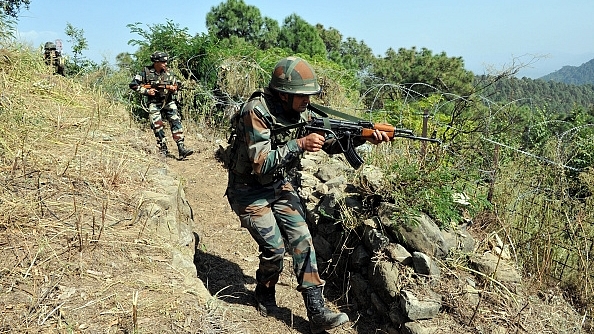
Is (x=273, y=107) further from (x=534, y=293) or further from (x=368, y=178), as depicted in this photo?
(x=534, y=293)

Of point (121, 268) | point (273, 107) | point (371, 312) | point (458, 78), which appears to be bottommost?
point (371, 312)

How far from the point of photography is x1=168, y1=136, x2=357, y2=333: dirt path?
11.6ft

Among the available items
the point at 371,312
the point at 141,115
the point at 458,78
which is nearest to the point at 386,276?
the point at 371,312

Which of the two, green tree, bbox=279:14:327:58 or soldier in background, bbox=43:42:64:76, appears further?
green tree, bbox=279:14:327:58

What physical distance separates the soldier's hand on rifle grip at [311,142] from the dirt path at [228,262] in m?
1.07

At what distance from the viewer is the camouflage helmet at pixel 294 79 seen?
329cm

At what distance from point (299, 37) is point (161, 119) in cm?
1423

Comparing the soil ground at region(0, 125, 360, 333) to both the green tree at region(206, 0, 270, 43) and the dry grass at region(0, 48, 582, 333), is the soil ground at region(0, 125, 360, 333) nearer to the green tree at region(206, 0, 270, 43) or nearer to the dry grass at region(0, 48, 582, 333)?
the dry grass at region(0, 48, 582, 333)

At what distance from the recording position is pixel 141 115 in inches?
389

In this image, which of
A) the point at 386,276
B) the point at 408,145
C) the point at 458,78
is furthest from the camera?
the point at 458,78

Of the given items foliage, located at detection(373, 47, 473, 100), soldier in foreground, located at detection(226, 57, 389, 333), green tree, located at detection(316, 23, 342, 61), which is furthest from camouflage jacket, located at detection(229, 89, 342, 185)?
green tree, located at detection(316, 23, 342, 61)

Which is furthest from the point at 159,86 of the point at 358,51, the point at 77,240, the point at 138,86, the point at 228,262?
the point at 358,51

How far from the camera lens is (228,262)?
4.64 m

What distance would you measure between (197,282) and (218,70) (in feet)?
22.3
